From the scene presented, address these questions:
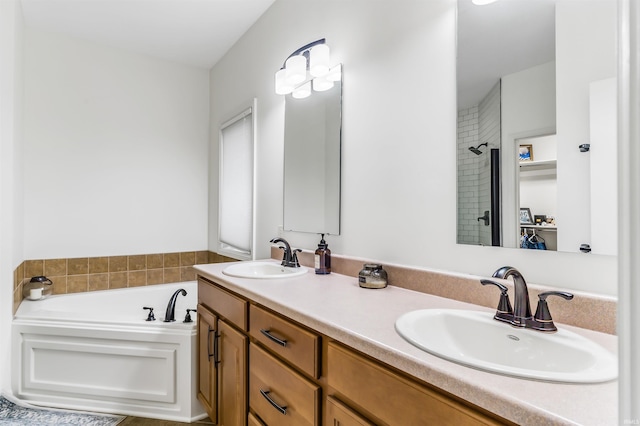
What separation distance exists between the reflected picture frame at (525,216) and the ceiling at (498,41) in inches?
16.0

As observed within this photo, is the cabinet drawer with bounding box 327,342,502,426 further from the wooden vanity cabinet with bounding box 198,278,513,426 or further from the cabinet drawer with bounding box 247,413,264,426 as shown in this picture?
the cabinet drawer with bounding box 247,413,264,426

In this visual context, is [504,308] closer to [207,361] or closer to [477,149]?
[477,149]

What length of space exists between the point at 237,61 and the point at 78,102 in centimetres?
138

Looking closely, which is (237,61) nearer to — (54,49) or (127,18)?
(127,18)

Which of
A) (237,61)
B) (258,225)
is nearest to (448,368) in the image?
(258,225)

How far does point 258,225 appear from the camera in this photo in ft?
8.36

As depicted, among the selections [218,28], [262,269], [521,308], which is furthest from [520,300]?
[218,28]

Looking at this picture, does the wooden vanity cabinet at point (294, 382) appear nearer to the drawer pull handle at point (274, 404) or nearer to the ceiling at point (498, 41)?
the drawer pull handle at point (274, 404)

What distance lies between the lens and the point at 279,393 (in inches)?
45.9

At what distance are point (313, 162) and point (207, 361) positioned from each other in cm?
126

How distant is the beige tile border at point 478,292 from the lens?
86cm

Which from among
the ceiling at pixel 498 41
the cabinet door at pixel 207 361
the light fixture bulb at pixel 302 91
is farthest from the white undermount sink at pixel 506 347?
the light fixture bulb at pixel 302 91

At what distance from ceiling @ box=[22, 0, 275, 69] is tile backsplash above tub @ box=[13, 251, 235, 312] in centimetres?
186

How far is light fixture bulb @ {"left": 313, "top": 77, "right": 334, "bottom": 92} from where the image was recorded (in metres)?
1.87
